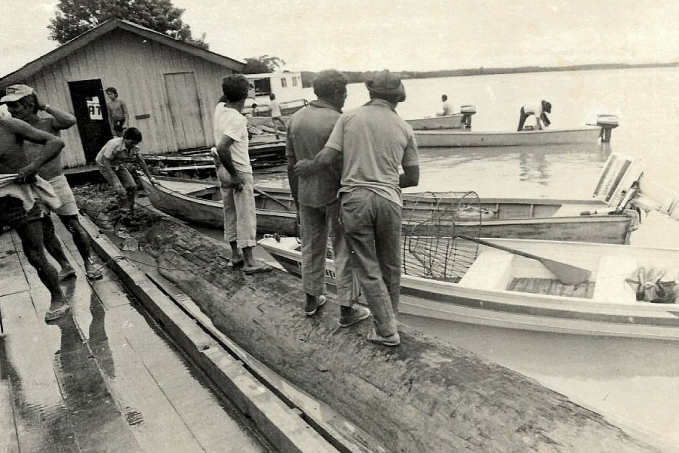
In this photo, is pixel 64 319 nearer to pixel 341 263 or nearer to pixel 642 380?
pixel 341 263

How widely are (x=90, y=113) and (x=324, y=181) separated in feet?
40.9

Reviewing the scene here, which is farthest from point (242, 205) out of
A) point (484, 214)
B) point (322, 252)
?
point (484, 214)

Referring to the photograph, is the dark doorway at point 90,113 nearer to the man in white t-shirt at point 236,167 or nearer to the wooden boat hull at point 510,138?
the man in white t-shirt at point 236,167

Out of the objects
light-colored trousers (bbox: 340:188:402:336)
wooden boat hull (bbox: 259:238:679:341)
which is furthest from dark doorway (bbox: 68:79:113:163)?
light-colored trousers (bbox: 340:188:402:336)

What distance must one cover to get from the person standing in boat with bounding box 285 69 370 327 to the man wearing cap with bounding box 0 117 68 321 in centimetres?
212

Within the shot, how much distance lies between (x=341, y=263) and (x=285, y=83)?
115 feet

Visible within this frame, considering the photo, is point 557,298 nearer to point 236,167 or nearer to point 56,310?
point 236,167

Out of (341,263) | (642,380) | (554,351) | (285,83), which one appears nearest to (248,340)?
(341,263)

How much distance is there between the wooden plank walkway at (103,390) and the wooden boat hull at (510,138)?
63.8 feet

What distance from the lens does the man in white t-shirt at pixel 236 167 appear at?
3961 mm

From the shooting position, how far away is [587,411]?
2365mm

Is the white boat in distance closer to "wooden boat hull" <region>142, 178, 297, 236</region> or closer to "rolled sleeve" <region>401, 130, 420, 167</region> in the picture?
"wooden boat hull" <region>142, 178, 297, 236</region>

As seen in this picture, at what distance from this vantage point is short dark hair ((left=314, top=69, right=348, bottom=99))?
319cm

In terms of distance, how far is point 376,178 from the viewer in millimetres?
2832
